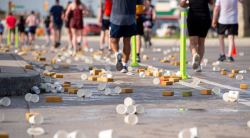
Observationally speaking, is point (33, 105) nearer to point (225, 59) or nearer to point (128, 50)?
point (128, 50)

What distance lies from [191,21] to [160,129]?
698 centimetres

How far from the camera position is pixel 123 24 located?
40.3 ft

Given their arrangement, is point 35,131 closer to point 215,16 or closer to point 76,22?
point 215,16

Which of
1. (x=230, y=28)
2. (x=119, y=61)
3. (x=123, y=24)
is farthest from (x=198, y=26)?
(x=230, y=28)

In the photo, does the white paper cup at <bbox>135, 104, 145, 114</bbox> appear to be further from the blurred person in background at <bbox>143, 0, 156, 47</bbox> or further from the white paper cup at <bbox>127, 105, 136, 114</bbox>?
the blurred person in background at <bbox>143, 0, 156, 47</bbox>

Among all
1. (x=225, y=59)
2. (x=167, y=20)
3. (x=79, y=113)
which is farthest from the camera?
(x=167, y=20)

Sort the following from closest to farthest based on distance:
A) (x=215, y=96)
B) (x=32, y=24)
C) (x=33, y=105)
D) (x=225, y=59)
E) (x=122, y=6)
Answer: (x=33, y=105), (x=215, y=96), (x=122, y=6), (x=225, y=59), (x=32, y=24)

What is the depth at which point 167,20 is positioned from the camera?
115 m

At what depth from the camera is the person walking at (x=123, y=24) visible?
12.3 m

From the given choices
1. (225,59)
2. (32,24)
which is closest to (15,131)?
(225,59)

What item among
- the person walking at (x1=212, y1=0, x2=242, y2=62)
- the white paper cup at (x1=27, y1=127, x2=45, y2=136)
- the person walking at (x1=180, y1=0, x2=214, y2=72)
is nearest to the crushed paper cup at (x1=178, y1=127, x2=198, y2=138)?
the white paper cup at (x1=27, y1=127, x2=45, y2=136)

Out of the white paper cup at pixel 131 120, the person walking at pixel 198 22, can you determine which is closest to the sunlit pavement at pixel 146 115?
the white paper cup at pixel 131 120

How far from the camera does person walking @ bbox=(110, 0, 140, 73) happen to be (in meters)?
12.3

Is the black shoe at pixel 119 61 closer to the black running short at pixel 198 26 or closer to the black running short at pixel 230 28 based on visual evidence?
the black running short at pixel 198 26
